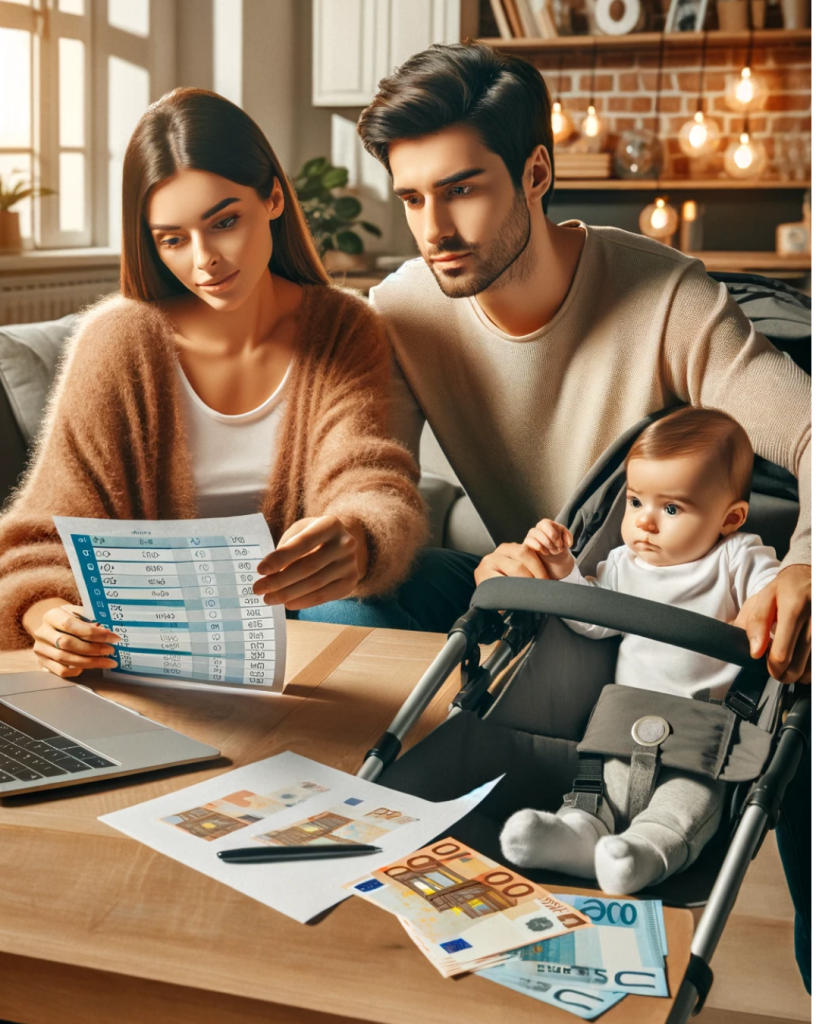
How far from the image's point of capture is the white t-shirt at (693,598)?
1.05 meters

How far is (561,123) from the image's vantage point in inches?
147

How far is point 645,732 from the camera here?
939 mm

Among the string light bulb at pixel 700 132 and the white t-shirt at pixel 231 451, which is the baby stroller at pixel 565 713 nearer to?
the white t-shirt at pixel 231 451

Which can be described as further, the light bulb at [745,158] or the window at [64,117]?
the light bulb at [745,158]

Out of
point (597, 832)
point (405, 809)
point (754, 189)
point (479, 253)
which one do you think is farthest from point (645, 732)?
point (754, 189)

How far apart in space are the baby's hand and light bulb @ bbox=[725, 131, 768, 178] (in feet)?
9.49

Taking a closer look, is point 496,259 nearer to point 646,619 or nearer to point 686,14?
point 646,619

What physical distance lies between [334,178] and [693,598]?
2173 mm

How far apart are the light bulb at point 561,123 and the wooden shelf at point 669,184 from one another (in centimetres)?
16

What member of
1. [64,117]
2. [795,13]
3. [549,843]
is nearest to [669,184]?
[795,13]

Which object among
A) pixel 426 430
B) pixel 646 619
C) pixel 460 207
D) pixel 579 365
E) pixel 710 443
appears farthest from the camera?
pixel 426 430

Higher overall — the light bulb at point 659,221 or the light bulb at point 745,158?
the light bulb at point 745,158

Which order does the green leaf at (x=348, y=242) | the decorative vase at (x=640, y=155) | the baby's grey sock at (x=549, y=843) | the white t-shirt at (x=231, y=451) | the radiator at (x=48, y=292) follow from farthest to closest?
the decorative vase at (x=640, y=155)
the green leaf at (x=348, y=242)
the radiator at (x=48, y=292)
the white t-shirt at (x=231, y=451)
the baby's grey sock at (x=549, y=843)

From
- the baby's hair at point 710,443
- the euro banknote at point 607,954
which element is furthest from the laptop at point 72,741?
the baby's hair at point 710,443
